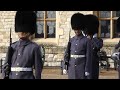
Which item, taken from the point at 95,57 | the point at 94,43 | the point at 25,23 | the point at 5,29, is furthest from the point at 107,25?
the point at 25,23

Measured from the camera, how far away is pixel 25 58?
3852mm

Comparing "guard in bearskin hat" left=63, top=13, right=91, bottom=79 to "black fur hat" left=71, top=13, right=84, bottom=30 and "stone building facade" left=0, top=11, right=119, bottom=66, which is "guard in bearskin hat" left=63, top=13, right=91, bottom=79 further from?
"stone building facade" left=0, top=11, right=119, bottom=66

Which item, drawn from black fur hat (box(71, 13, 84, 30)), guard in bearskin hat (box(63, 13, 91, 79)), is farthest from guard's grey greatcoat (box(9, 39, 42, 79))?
guard in bearskin hat (box(63, 13, 91, 79))

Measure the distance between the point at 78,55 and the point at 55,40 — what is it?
7.66 metres

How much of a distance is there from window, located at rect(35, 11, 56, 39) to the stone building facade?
0.22 m

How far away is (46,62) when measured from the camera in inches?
505

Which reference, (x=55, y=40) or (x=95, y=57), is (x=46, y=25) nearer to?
(x=55, y=40)

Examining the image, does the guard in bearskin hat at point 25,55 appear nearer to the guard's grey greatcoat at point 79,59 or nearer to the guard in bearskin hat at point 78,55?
the guard in bearskin hat at point 78,55

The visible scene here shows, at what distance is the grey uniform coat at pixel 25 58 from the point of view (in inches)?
148

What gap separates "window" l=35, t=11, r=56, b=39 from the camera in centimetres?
1327

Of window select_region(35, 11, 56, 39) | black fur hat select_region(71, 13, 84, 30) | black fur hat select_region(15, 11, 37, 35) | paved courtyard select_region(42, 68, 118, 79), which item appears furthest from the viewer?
window select_region(35, 11, 56, 39)
